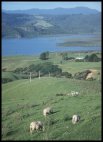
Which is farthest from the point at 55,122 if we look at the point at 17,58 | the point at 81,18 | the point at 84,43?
the point at 81,18

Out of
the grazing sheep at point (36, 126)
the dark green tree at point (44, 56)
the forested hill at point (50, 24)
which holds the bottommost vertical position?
the grazing sheep at point (36, 126)

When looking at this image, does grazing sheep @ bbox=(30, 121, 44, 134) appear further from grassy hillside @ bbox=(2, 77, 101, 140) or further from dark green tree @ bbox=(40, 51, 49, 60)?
dark green tree @ bbox=(40, 51, 49, 60)

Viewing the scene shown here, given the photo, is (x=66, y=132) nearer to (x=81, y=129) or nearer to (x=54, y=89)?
(x=81, y=129)

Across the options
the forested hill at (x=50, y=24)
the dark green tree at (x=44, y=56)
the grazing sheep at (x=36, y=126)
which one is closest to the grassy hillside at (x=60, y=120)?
the grazing sheep at (x=36, y=126)

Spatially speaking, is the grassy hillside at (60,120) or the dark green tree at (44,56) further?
the dark green tree at (44,56)

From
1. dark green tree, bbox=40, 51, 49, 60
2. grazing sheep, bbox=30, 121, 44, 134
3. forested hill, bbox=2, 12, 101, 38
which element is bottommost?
grazing sheep, bbox=30, 121, 44, 134

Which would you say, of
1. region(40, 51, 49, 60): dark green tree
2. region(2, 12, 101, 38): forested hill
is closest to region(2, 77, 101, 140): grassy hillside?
region(40, 51, 49, 60): dark green tree

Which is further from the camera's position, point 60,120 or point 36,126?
A: point 60,120

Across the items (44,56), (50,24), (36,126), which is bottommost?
(36,126)

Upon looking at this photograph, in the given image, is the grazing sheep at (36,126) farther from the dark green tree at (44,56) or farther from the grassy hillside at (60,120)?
the dark green tree at (44,56)

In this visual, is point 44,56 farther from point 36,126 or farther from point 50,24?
point 50,24

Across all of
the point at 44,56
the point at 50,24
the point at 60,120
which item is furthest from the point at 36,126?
the point at 50,24
